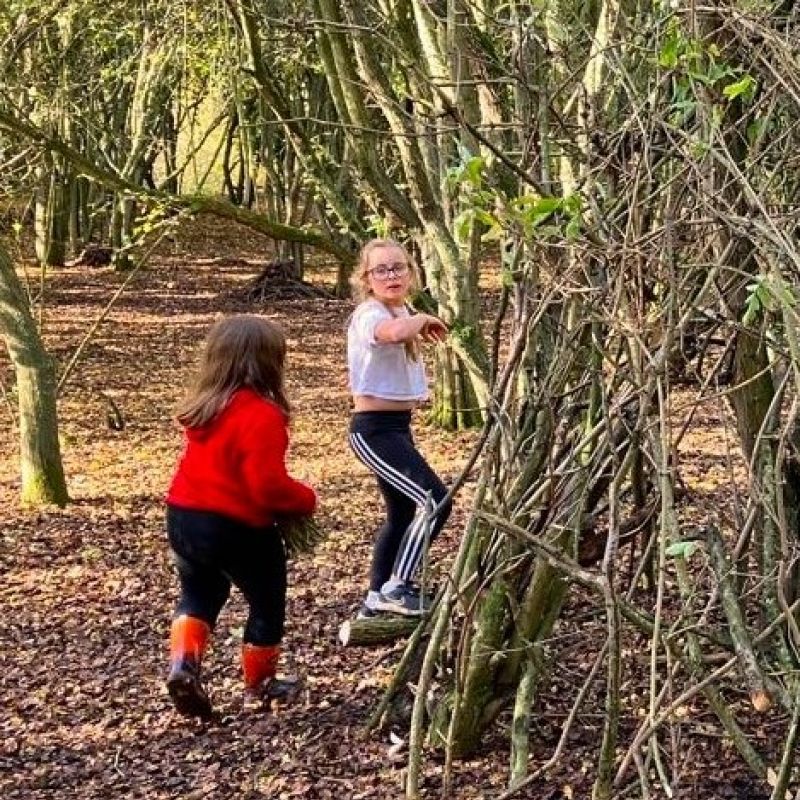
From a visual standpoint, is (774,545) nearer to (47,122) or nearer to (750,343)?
(750,343)

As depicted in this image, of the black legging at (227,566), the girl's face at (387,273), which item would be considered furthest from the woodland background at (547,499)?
the black legging at (227,566)

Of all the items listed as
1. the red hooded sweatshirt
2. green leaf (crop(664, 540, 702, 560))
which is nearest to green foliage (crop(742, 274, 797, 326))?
green leaf (crop(664, 540, 702, 560))

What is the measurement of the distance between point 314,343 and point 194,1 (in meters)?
6.63

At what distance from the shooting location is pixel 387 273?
220 inches

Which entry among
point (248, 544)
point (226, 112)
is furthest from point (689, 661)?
point (226, 112)

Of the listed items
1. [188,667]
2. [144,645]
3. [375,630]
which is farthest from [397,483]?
[144,645]

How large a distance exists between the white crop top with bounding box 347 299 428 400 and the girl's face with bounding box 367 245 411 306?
0.05 meters

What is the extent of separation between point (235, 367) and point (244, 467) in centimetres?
37

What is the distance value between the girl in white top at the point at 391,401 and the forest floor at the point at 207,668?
39cm

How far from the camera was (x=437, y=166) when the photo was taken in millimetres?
10055

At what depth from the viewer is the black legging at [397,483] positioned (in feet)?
18.2

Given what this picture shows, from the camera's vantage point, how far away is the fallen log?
5.72 m

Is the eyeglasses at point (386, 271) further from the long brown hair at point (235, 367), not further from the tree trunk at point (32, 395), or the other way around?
the tree trunk at point (32, 395)

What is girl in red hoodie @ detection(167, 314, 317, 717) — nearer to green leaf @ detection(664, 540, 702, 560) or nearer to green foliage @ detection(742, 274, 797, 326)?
green leaf @ detection(664, 540, 702, 560)
